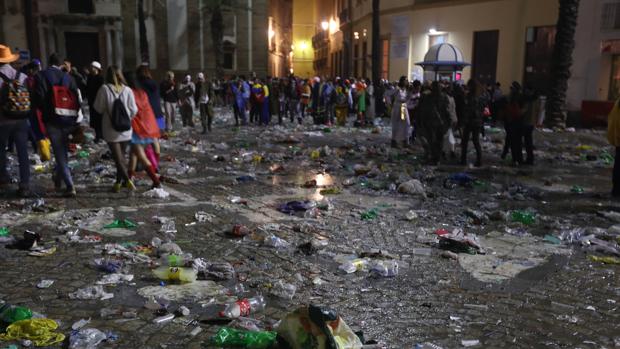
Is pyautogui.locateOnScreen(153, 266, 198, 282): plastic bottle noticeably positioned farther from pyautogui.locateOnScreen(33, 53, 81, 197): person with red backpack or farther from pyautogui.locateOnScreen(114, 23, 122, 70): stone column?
pyautogui.locateOnScreen(114, 23, 122, 70): stone column

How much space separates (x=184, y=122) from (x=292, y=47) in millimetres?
49320

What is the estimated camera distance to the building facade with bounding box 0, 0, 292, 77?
35438 millimetres

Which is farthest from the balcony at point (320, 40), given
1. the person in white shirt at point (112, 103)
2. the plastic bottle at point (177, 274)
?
the plastic bottle at point (177, 274)

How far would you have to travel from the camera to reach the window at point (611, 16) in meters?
19.3

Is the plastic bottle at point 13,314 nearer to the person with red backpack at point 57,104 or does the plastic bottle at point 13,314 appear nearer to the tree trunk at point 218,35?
the person with red backpack at point 57,104

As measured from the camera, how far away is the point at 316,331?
10.8 ft

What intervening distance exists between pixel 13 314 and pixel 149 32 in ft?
119

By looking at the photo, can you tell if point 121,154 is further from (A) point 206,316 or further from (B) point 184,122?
(B) point 184,122

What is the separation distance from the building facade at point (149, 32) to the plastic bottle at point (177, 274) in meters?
33.7

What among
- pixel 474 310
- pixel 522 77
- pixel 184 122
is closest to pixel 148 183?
pixel 474 310

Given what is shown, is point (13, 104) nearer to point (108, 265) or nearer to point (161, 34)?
point (108, 265)

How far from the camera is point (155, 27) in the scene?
3762 centimetres

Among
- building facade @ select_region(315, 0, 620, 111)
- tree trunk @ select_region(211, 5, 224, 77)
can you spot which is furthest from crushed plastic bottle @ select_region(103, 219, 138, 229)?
tree trunk @ select_region(211, 5, 224, 77)

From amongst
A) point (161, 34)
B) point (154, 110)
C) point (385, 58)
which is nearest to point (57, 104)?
point (154, 110)
